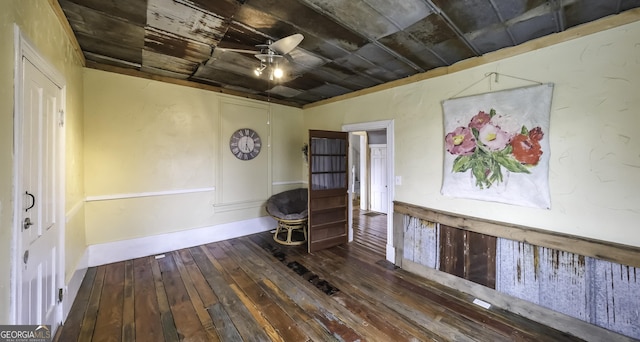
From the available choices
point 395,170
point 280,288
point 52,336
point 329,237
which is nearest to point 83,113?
point 52,336

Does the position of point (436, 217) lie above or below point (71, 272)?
above

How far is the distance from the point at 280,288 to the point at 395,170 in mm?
2096

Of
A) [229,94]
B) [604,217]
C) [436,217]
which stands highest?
[229,94]

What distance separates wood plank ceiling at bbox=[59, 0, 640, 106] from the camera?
5.71 feet

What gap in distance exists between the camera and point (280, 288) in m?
2.64

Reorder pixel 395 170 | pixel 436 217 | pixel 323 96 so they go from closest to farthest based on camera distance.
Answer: pixel 436 217, pixel 395 170, pixel 323 96

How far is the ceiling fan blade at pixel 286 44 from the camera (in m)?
1.89

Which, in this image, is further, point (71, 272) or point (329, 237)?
point (329, 237)

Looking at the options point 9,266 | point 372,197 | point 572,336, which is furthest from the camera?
point 372,197

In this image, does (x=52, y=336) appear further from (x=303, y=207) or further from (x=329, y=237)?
(x=303, y=207)

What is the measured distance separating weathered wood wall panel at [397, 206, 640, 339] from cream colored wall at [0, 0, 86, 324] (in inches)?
134

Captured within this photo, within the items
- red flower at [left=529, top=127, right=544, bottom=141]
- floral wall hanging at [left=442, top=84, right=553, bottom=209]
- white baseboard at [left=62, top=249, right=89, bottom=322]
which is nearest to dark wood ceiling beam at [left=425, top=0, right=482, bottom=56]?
floral wall hanging at [left=442, top=84, right=553, bottom=209]

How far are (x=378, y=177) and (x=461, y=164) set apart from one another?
384 centimetres

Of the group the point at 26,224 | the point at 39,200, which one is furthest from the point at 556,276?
the point at 39,200
